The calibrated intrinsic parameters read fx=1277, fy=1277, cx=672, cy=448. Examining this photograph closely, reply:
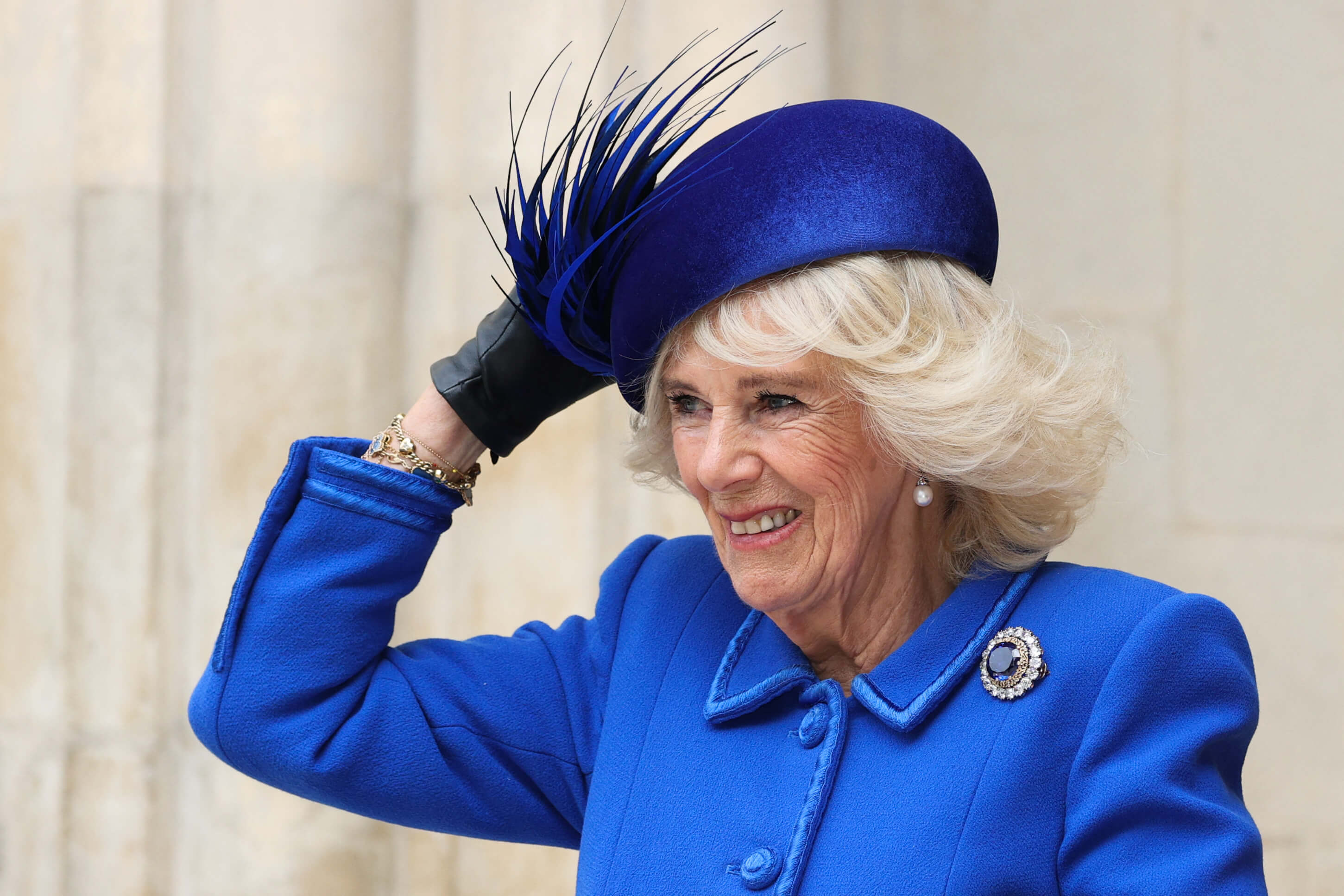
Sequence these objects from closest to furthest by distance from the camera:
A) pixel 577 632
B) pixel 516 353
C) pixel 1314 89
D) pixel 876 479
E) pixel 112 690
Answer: pixel 876 479
pixel 516 353
pixel 577 632
pixel 1314 89
pixel 112 690

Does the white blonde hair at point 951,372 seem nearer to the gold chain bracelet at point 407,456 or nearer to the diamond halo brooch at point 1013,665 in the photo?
the diamond halo brooch at point 1013,665

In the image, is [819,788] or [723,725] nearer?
[819,788]

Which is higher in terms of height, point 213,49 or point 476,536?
point 213,49

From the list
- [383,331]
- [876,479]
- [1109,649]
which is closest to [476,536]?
[383,331]

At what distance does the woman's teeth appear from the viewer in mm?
1240

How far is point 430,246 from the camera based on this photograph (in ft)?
7.09

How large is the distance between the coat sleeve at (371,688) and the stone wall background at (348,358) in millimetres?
680

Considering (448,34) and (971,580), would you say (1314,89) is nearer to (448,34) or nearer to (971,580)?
(971,580)

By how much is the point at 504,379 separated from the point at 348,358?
770 millimetres

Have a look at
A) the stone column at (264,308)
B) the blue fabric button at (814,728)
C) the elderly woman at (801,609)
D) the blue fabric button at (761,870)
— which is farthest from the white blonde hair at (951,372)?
the stone column at (264,308)

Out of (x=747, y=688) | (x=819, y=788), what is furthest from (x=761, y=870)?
(x=747, y=688)

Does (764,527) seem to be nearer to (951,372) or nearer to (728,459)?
(728,459)

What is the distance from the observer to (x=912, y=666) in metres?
1.19

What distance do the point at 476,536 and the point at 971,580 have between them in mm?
1112
